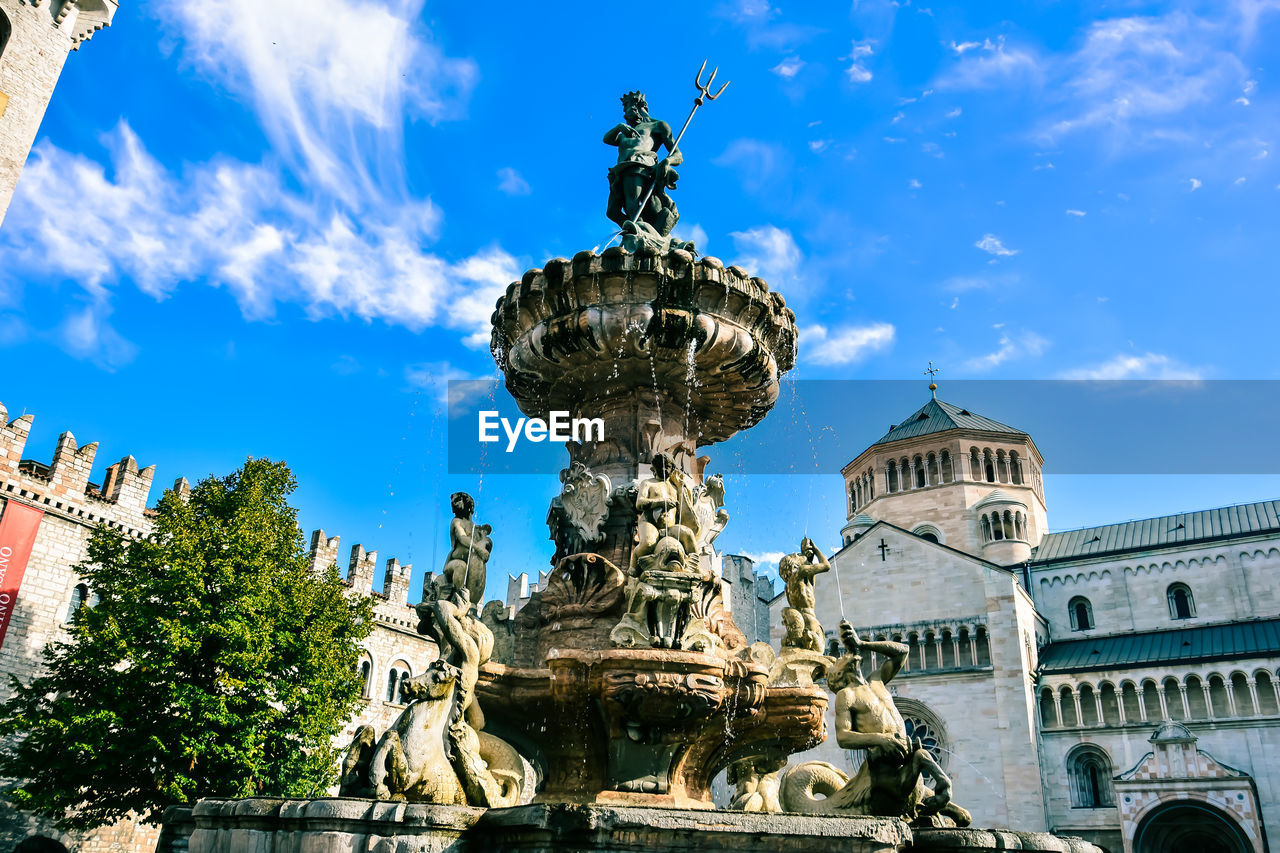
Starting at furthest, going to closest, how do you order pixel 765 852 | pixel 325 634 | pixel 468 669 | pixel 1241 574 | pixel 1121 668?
pixel 1241 574 < pixel 1121 668 < pixel 325 634 < pixel 468 669 < pixel 765 852

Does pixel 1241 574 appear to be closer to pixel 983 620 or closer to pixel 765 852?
pixel 983 620

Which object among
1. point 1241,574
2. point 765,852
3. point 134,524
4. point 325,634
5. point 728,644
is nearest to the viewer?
point 765,852

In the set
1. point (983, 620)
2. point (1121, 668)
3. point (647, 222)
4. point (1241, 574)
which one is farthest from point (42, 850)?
point (1241, 574)

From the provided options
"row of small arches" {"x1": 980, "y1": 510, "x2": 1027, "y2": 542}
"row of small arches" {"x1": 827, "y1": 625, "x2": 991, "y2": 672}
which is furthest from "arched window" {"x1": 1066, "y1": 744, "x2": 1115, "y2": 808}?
"row of small arches" {"x1": 980, "y1": 510, "x2": 1027, "y2": 542}

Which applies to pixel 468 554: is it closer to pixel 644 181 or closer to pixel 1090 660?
pixel 644 181

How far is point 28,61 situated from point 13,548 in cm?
1343

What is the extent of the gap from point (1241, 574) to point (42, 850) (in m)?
48.9

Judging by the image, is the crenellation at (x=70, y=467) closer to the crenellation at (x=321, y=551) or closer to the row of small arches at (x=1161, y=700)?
the crenellation at (x=321, y=551)

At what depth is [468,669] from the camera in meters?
6.60

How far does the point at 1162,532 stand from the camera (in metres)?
47.2

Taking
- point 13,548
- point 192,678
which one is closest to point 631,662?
point 192,678

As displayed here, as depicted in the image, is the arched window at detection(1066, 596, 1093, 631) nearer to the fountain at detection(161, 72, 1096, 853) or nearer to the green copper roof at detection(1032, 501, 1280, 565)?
the green copper roof at detection(1032, 501, 1280, 565)

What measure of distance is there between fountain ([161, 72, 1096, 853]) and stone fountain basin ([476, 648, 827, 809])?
0.02 meters

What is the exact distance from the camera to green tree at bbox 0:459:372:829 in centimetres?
1642
